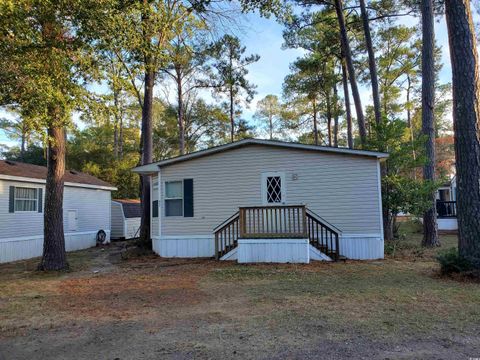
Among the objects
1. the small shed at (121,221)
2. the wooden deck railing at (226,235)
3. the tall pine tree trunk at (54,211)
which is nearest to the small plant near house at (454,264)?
the wooden deck railing at (226,235)

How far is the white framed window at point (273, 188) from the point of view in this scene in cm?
1034

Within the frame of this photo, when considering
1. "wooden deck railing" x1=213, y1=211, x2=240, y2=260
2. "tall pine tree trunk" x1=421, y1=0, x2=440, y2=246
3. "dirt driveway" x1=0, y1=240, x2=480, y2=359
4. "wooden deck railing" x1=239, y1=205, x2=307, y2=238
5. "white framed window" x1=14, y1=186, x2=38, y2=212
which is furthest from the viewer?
"white framed window" x1=14, y1=186, x2=38, y2=212

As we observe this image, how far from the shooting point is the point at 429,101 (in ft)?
39.2

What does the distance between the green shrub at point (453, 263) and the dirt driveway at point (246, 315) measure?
285 mm

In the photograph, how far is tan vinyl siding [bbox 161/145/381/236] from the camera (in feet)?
32.0

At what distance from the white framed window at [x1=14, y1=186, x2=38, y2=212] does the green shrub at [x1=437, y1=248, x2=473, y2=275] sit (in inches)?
500

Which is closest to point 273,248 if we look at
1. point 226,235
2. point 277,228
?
point 277,228

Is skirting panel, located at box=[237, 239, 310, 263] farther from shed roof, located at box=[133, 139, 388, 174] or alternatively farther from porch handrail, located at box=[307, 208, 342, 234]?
shed roof, located at box=[133, 139, 388, 174]

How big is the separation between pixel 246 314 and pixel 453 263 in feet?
14.4

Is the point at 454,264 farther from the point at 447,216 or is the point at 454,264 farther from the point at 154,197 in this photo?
the point at 447,216

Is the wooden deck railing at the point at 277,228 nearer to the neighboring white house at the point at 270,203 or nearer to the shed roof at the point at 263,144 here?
the neighboring white house at the point at 270,203

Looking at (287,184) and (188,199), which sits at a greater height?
(287,184)

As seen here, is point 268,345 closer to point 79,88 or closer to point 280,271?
point 280,271

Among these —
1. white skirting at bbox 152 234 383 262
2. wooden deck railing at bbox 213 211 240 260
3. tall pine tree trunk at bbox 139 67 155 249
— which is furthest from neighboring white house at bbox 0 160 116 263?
wooden deck railing at bbox 213 211 240 260
